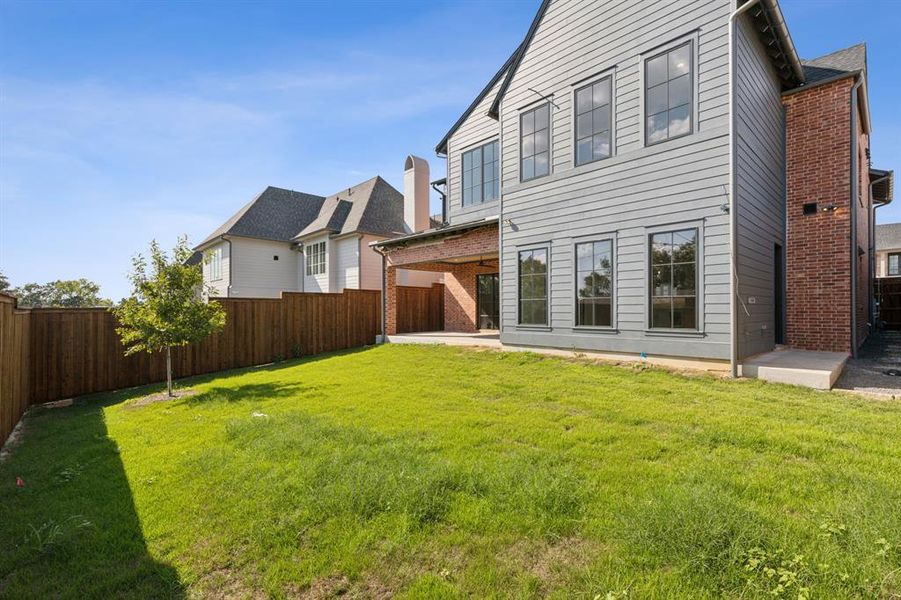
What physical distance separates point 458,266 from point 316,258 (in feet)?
29.1

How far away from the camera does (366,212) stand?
1967 centimetres

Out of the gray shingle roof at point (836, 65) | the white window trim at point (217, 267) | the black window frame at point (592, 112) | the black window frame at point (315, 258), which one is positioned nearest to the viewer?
the black window frame at point (592, 112)

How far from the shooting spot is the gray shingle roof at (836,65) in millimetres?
8578

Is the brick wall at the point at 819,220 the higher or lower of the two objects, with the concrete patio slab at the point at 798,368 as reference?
higher

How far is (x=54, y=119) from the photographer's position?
870 centimetres

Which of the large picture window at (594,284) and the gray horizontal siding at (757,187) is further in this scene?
the large picture window at (594,284)

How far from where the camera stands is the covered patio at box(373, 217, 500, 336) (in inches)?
453

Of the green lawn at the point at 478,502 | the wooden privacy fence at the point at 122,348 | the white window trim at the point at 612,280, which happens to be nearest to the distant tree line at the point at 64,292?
the wooden privacy fence at the point at 122,348

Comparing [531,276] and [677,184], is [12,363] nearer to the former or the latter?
[531,276]

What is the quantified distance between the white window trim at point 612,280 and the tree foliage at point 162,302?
759cm

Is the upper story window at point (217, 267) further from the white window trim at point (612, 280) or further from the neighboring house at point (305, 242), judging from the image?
the white window trim at point (612, 280)

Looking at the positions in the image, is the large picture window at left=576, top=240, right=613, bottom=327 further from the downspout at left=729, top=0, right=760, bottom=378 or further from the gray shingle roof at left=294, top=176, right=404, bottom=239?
the gray shingle roof at left=294, top=176, right=404, bottom=239

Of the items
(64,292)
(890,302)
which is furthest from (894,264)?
(64,292)

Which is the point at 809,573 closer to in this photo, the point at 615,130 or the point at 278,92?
the point at 615,130
